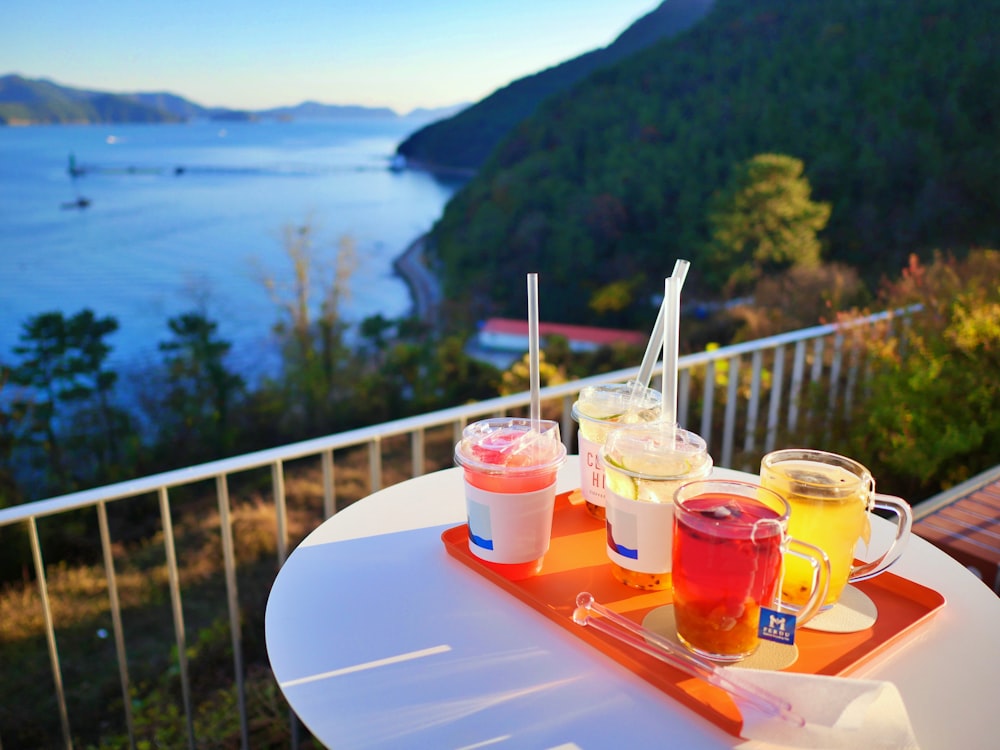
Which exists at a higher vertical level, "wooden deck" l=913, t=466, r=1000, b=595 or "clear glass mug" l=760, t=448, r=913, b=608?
"clear glass mug" l=760, t=448, r=913, b=608

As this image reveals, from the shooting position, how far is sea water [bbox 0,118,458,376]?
20.0 meters

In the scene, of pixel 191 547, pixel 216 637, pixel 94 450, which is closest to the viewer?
pixel 216 637

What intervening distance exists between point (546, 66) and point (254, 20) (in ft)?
33.2

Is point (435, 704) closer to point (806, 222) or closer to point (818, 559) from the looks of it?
point (818, 559)

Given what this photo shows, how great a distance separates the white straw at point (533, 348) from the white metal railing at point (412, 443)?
680 mm

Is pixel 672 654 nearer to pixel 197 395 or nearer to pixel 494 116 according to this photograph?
pixel 197 395

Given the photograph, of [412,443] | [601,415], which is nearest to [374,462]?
[412,443]

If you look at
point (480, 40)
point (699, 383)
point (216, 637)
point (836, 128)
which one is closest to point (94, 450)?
point (216, 637)

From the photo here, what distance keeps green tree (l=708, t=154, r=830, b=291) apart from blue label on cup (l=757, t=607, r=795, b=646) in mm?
21363

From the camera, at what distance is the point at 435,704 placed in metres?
0.77

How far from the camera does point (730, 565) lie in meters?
0.77

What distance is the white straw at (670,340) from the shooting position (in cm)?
92

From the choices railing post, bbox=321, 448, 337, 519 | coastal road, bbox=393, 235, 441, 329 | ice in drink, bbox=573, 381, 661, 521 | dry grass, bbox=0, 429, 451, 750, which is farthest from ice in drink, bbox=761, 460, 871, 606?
coastal road, bbox=393, 235, 441, 329

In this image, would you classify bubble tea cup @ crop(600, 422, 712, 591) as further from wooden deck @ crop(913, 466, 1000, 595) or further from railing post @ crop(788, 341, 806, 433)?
railing post @ crop(788, 341, 806, 433)
